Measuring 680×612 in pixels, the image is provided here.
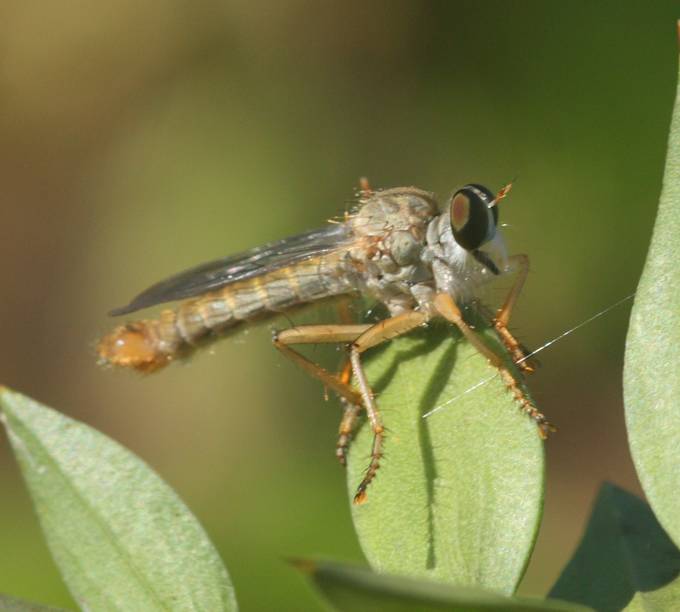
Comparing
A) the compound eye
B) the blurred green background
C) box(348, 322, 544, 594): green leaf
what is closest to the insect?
the compound eye

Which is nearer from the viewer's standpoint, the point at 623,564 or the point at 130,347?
the point at 623,564

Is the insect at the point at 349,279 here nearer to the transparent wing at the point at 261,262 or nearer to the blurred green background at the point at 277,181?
the transparent wing at the point at 261,262

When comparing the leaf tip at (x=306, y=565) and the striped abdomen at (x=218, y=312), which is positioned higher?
the striped abdomen at (x=218, y=312)

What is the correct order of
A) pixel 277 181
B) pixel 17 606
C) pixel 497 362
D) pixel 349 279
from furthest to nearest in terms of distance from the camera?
pixel 277 181 < pixel 349 279 < pixel 497 362 < pixel 17 606

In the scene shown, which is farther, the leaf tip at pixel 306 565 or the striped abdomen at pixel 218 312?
the striped abdomen at pixel 218 312

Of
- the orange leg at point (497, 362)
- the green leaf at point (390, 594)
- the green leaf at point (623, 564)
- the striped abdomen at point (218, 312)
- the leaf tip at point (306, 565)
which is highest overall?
the striped abdomen at point (218, 312)

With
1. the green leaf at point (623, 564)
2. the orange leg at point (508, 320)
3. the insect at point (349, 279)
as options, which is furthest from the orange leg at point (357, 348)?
the green leaf at point (623, 564)

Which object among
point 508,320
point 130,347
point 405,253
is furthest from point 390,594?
point 130,347

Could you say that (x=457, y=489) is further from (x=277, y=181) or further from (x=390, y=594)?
(x=277, y=181)
